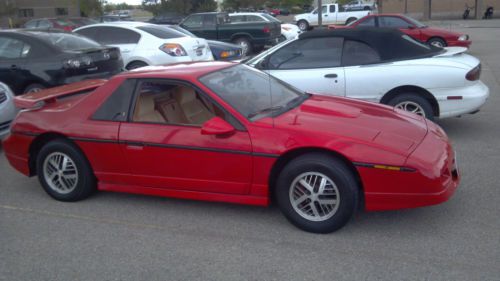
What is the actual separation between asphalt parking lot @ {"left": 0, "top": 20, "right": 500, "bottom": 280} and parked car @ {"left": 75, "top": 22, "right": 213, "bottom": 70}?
6.38 m

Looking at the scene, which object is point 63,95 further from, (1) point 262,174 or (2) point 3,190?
(1) point 262,174

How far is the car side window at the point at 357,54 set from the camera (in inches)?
277

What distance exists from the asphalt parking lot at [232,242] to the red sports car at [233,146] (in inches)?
9.1

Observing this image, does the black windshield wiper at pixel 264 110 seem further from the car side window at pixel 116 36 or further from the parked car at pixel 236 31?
the parked car at pixel 236 31

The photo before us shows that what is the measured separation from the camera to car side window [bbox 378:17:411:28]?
17.1 meters

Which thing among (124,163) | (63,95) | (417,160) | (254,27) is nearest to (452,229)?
(417,160)

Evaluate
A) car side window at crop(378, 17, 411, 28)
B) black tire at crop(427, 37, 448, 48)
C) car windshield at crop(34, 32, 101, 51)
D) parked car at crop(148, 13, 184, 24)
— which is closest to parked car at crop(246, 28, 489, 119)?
car windshield at crop(34, 32, 101, 51)

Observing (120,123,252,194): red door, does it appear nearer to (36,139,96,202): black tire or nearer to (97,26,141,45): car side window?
(36,139,96,202): black tire

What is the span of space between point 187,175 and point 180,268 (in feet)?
3.26

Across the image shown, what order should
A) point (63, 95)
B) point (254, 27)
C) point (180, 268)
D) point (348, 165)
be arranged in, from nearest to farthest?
point (180, 268) → point (348, 165) → point (63, 95) → point (254, 27)

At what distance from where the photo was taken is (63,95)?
5547mm

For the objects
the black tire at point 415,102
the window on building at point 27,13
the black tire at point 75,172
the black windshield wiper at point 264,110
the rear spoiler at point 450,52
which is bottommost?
the black tire at point 75,172

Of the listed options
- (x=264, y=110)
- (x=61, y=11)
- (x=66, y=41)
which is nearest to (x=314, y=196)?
(x=264, y=110)

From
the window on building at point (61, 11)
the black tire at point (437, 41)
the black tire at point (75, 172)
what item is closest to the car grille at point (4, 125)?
the black tire at point (75, 172)
